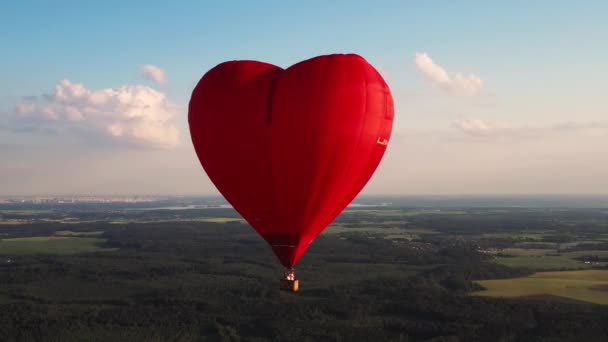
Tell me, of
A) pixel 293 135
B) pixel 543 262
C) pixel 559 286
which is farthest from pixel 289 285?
pixel 543 262

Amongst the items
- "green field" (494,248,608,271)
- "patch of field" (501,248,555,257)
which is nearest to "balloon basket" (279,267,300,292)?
"green field" (494,248,608,271)

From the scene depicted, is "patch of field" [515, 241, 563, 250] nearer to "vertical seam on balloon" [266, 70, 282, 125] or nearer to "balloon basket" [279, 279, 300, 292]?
"vertical seam on balloon" [266, 70, 282, 125]

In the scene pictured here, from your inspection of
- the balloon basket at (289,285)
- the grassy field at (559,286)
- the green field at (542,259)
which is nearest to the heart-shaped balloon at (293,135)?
the balloon basket at (289,285)

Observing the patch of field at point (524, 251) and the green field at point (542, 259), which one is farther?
the patch of field at point (524, 251)

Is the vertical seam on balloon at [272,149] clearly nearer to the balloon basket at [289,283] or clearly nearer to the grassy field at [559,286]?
the balloon basket at [289,283]

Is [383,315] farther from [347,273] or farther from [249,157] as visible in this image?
[249,157]

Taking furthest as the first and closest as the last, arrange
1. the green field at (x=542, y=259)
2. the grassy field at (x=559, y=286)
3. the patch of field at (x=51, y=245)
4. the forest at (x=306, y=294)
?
the patch of field at (x=51, y=245) → the green field at (x=542, y=259) → the grassy field at (x=559, y=286) → the forest at (x=306, y=294)

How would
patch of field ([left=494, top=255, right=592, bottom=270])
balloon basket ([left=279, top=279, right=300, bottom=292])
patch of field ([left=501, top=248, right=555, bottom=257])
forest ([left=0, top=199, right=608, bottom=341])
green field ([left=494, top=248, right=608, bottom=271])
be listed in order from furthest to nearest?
1. patch of field ([left=501, top=248, right=555, bottom=257])
2. green field ([left=494, top=248, right=608, bottom=271])
3. patch of field ([left=494, top=255, right=592, bottom=270])
4. forest ([left=0, top=199, right=608, bottom=341])
5. balloon basket ([left=279, top=279, right=300, bottom=292])

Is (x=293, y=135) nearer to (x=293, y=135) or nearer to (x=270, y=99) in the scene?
(x=293, y=135)
